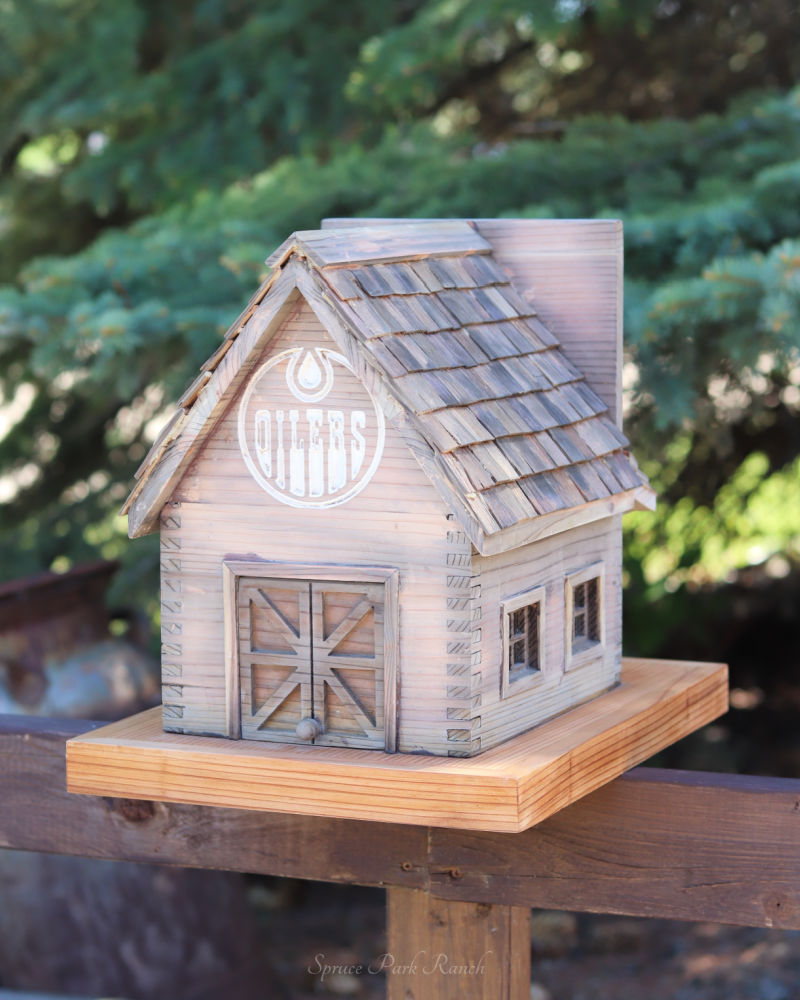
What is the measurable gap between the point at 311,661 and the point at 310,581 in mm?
104

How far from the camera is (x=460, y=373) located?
66.5 inches

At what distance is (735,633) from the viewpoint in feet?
17.9

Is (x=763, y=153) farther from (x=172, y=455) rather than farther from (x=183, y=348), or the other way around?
(x=172, y=455)

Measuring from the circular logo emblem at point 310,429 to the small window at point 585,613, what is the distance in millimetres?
410

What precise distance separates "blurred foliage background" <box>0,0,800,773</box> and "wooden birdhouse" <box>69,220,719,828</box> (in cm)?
86

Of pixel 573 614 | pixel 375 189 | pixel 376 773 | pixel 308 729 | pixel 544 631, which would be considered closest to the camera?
pixel 376 773

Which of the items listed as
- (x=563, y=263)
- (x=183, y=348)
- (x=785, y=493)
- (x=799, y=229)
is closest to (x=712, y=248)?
(x=799, y=229)

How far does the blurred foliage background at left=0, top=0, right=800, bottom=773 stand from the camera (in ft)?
9.64

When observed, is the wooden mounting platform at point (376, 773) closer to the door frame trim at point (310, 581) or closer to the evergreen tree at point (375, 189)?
the door frame trim at point (310, 581)

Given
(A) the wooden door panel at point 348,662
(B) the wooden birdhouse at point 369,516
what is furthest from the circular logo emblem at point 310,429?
(A) the wooden door panel at point 348,662

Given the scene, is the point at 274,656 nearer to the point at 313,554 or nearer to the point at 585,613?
the point at 313,554

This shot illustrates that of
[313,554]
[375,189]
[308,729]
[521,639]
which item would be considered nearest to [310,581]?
[313,554]

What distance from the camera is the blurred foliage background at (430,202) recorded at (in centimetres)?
294

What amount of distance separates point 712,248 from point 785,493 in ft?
6.28
